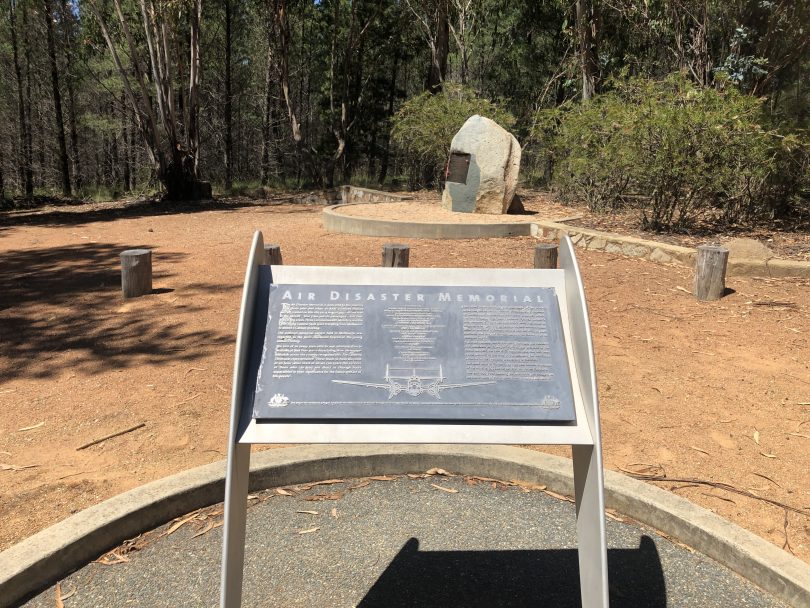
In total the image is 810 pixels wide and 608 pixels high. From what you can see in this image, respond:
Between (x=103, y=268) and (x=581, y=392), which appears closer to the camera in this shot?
(x=581, y=392)

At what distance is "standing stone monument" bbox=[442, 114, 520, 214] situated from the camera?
39.0ft

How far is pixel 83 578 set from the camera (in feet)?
8.39

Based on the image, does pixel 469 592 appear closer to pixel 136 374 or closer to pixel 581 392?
pixel 581 392

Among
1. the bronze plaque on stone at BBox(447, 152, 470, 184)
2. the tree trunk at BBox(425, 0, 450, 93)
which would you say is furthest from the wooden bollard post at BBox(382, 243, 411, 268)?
the tree trunk at BBox(425, 0, 450, 93)

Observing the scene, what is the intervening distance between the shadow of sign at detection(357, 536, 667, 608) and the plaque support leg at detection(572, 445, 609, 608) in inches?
17.5

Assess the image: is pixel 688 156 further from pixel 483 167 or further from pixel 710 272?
pixel 483 167

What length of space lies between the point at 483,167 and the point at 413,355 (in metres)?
10.2

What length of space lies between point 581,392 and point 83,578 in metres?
2.11

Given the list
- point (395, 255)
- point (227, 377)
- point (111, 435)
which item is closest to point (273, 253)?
point (227, 377)

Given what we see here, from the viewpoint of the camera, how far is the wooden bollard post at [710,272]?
6.43 meters

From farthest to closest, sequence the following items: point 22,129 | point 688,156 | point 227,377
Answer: point 22,129
point 688,156
point 227,377

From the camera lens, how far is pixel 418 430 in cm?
200

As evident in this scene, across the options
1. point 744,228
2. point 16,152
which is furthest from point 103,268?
point 16,152

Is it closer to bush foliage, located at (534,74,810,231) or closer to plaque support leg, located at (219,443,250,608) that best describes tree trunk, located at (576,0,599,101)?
bush foliage, located at (534,74,810,231)
